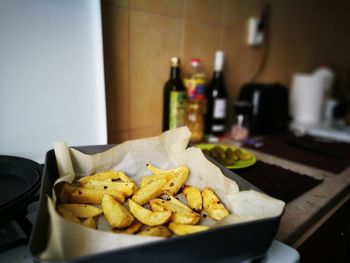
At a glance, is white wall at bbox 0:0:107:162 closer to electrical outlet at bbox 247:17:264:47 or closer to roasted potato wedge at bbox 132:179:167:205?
roasted potato wedge at bbox 132:179:167:205

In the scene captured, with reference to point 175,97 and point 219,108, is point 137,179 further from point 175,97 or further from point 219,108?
point 219,108

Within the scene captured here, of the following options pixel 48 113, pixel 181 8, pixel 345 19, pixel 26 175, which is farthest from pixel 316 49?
→ pixel 26 175

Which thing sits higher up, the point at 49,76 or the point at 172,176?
the point at 49,76

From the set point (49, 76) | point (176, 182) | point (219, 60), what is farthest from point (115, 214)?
point (219, 60)

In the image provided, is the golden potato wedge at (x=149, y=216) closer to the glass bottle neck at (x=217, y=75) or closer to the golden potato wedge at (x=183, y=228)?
the golden potato wedge at (x=183, y=228)

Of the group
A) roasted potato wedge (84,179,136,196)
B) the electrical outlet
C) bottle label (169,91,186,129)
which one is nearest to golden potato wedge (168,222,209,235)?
roasted potato wedge (84,179,136,196)
